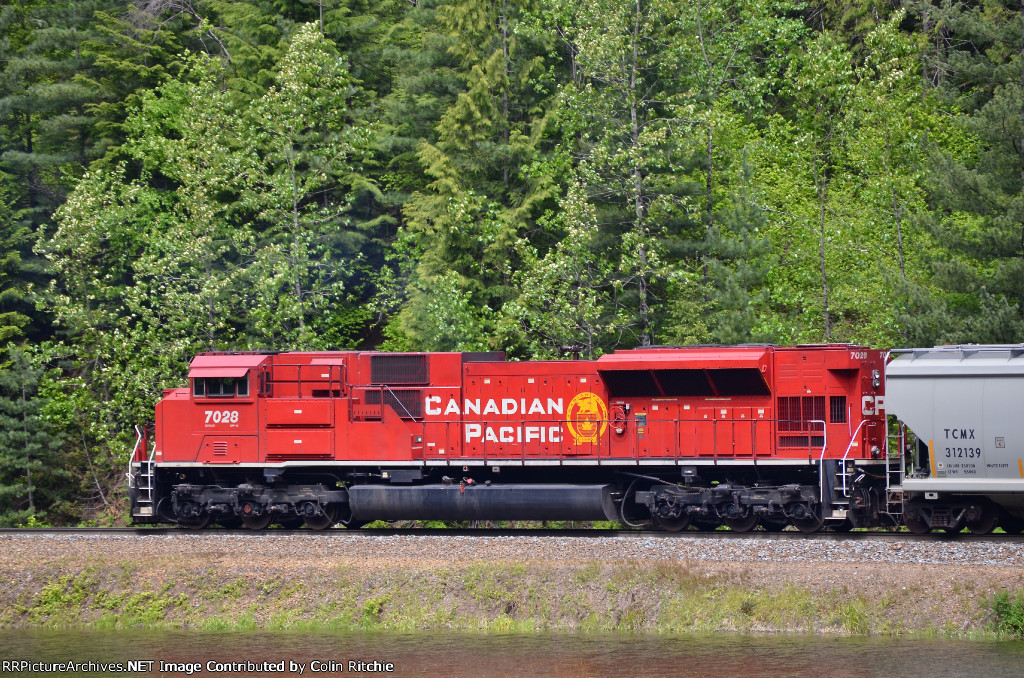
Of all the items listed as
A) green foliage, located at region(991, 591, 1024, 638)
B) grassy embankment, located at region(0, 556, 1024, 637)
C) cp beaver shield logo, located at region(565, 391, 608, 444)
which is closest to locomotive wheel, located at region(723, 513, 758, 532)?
cp beaver shield logo, located at region(565, 391, 608, 444)

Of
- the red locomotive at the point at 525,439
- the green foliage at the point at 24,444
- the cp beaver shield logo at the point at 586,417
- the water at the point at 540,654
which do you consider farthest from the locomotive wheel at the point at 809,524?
the green foliage at the point at 24,444

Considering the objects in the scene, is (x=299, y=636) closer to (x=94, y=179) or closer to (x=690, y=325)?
(x=690, y=325)

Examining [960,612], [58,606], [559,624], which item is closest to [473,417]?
[559,624]

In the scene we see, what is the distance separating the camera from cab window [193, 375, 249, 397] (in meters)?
20.9

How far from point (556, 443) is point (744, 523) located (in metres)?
3.65

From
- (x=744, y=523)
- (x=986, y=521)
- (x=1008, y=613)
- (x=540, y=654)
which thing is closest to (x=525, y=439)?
(x=744, y=523)

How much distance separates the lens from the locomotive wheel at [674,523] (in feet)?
63.5

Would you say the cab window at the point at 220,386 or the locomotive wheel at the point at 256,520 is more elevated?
the cab window at the point at 220,386

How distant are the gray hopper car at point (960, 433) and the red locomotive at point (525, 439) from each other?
98 centimetres

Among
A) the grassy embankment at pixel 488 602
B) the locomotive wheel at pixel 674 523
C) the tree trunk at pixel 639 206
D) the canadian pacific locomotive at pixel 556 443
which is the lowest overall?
the grassy embankment at pixel 488 602

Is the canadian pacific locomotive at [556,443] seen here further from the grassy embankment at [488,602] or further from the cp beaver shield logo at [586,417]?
the grassy embankment at [488,602]

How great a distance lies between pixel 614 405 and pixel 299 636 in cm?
758

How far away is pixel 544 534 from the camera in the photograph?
19.5m

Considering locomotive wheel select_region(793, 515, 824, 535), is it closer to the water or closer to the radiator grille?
the radiator grille
